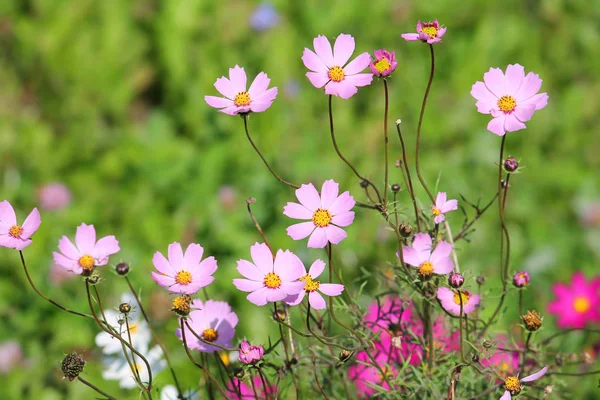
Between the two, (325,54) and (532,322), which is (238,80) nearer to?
(325,54)

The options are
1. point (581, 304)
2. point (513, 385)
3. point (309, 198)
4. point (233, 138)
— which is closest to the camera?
point (513, 385)

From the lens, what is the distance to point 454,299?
815 mm

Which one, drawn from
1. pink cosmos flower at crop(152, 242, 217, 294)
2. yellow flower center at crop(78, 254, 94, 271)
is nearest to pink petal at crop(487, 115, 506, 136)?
pink cosmos flower at crop(152, 242, 217, 294)

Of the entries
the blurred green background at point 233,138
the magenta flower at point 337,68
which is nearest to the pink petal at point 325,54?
the magenta flower at point 337,68

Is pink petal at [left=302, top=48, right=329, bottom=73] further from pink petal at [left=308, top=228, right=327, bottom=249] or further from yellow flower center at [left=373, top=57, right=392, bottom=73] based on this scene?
pink petal at [left=308, top=228, right=327, bottom=249]

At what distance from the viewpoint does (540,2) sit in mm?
2508

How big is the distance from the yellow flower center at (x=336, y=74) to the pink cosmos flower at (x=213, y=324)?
1.01 ft

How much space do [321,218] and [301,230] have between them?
0.10ft

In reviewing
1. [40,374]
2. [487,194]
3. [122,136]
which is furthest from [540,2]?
[40,374]

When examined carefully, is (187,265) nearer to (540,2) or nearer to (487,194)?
(487,194)

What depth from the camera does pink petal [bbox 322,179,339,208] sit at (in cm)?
76

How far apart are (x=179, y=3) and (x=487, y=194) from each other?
121cm

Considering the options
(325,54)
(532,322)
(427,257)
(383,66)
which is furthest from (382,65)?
(532,322)

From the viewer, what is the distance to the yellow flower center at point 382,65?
0.72 meters
